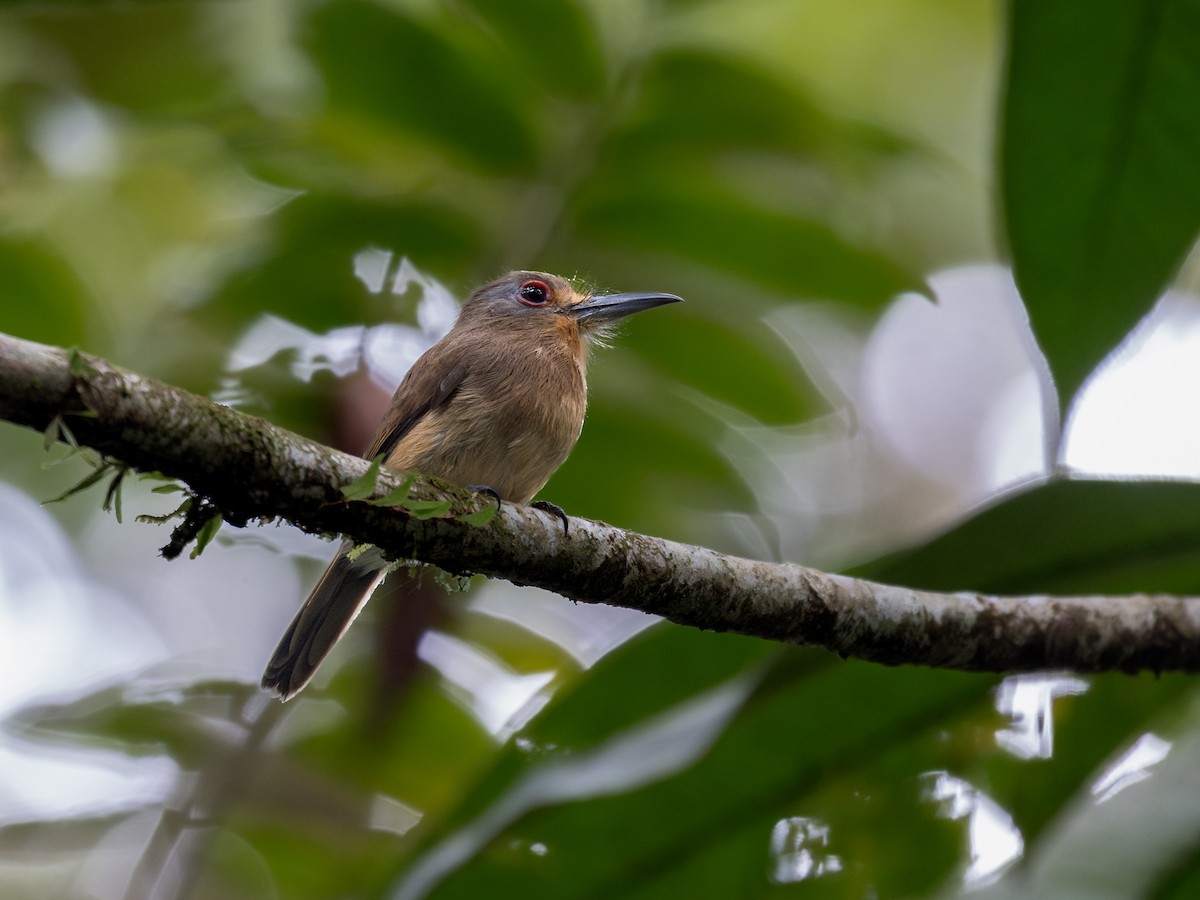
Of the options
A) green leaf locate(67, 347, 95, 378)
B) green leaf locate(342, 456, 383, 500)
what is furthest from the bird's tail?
green leaf locate(67, 347, 95, 378)

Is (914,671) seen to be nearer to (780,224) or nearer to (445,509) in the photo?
(445,509)

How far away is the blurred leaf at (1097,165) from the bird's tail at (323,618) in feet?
5.28

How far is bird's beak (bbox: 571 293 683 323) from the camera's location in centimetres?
320

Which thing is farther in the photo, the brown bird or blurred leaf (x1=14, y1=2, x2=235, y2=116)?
blurred leaf (x1=14, y1=2, x2=235, y2=116)

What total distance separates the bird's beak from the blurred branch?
120cm

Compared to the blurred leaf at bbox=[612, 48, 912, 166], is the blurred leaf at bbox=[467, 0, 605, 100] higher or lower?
higher

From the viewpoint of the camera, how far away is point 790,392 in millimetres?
3193

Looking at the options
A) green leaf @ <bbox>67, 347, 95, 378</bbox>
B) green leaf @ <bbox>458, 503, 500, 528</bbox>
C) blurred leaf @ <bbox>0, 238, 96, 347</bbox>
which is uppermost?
blurred leaf @ <bbox>0, 238, 96, 347</bbox>

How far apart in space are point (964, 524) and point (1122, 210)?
23.1 inches

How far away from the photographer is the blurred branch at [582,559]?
1.39 metres

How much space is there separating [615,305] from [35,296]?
141 centimetres

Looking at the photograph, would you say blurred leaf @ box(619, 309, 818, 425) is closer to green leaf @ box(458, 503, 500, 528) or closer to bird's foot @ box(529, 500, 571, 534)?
bird's foot @ box(529, 500, 571, 534)

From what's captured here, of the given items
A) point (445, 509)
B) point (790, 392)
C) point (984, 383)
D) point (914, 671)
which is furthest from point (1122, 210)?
point (984, 383)

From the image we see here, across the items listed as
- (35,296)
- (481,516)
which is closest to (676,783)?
(481,516)
